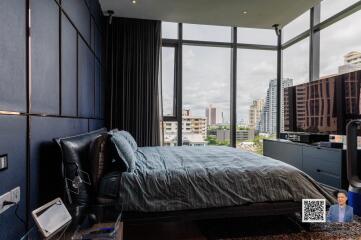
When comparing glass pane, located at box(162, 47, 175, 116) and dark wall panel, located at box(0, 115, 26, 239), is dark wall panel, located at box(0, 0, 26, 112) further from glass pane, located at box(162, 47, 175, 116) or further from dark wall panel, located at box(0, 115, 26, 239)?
glass pane, located at box(162, 47, 175, 116)

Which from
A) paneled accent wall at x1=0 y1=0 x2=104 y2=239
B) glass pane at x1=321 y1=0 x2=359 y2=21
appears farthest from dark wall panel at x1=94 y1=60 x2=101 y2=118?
glass pane at x1=321 y1=0 x2=359 y2=21

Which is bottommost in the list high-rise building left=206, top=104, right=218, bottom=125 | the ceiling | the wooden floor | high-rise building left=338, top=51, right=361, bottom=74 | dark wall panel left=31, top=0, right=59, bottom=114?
the wooden floor

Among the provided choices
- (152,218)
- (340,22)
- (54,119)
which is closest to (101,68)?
(54,119)

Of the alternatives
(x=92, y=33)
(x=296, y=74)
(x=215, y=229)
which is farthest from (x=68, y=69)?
(x=296, y=74)

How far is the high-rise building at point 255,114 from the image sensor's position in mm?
4973

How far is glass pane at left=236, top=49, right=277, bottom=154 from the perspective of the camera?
489 cm

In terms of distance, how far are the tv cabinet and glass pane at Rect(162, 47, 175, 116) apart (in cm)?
218

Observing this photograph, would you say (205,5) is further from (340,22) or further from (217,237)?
(217,237)

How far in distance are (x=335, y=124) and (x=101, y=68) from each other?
3.72 metres

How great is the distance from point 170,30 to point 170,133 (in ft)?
6.89

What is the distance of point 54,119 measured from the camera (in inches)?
66.5

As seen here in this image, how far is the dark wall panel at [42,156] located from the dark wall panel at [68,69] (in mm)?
256

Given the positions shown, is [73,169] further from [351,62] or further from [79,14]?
[351,62]

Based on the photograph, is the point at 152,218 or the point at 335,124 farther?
the point at 335,124
